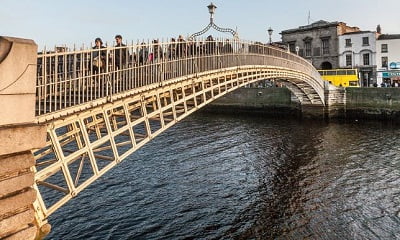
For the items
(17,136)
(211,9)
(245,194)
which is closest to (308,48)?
(211,9)

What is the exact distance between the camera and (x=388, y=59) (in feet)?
186

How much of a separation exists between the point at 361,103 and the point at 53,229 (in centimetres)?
3751

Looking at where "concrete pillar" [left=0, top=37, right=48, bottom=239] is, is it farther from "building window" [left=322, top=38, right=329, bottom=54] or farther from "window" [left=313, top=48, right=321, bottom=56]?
"window" [left=313, top=48, right=321, bottom=56]

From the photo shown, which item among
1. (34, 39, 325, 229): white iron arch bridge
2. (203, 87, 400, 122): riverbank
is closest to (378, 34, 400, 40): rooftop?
(203, 87, 400, 122): riverbank

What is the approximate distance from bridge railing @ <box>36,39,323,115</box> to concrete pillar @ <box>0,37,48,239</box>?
194cm

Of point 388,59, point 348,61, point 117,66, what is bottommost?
point 117,66

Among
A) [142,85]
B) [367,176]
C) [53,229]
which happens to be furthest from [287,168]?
[53,229]

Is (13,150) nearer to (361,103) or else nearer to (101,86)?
(101,86)

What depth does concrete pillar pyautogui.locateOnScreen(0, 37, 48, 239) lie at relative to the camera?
18.0 feet

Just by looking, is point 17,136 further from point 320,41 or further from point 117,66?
point 320,41

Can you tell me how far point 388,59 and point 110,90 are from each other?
57261 mm

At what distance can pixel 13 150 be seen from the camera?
5.54 m

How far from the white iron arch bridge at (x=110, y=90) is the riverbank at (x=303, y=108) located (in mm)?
23123

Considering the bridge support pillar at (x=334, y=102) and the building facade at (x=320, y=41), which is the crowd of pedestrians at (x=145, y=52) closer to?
the bridge support pillar at (x=334, y=102)
